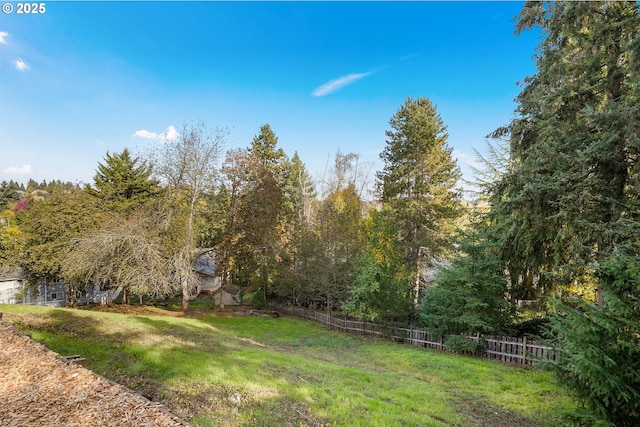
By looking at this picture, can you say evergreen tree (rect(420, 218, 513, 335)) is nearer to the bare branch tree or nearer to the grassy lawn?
the grassy lawn

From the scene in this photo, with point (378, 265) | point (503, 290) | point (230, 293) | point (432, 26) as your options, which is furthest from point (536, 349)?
point (230, 293)

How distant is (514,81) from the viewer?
1102 cm

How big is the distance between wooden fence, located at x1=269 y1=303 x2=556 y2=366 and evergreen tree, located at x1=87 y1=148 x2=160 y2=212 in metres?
16.6

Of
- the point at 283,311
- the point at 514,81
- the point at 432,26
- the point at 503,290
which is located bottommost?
the point at 283,311

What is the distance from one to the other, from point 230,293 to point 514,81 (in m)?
26.5

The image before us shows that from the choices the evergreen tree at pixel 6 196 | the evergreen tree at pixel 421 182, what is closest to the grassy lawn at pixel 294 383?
the evergreen tree at pixel 421 182

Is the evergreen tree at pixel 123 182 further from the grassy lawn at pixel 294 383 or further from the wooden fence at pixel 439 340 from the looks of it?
the wooden fence at pixel 439 340

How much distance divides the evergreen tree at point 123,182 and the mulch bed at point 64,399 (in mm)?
21842

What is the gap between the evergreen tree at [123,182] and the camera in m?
24.8

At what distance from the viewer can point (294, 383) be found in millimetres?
6402

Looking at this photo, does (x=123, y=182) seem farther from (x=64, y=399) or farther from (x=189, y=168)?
(x=64, y=399)

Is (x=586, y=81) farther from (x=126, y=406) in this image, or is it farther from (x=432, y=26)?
(x=126, y=406)

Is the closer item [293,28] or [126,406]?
[126,406]

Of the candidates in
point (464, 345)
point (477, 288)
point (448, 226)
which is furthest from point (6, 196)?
point (477, 288)
